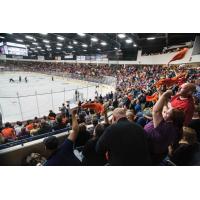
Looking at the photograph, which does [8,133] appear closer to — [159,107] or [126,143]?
[126,143]

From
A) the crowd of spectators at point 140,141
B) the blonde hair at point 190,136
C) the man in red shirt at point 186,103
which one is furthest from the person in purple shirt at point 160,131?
the man in red shirt at point 186,103

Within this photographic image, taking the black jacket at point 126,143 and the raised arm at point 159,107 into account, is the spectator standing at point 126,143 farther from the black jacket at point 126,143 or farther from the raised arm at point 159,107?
the raised arm at point 159,107

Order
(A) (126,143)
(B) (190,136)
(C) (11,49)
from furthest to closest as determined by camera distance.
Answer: (C) (11,49) < (B) (190,136) < (A) (126,143)

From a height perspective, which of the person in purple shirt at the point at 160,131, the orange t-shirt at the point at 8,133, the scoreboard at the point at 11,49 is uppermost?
the scoreboard at the point at 11,49

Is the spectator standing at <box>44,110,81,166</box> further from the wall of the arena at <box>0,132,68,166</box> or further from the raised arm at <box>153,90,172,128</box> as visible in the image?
the wall of the arena at <box>0,132,68,166</box>

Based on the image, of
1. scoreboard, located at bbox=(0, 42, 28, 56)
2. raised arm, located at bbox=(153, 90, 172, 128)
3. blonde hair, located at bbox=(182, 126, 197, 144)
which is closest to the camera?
raised arm, located at bbox=(153, 90, 172, 128)

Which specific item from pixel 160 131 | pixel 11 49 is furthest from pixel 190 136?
pixel 11 49

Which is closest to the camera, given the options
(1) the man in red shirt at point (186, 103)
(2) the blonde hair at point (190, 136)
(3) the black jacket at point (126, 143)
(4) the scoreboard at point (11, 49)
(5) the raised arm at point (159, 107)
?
(3) the black jacket at point (126, 143)

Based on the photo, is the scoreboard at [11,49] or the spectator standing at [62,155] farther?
the scoreboard at [11,49]

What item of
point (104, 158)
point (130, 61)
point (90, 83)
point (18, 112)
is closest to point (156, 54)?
point (130, 61)

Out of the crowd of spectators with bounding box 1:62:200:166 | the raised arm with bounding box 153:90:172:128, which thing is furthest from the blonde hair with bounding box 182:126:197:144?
the raised arm with bounding box 153:90:172:128
